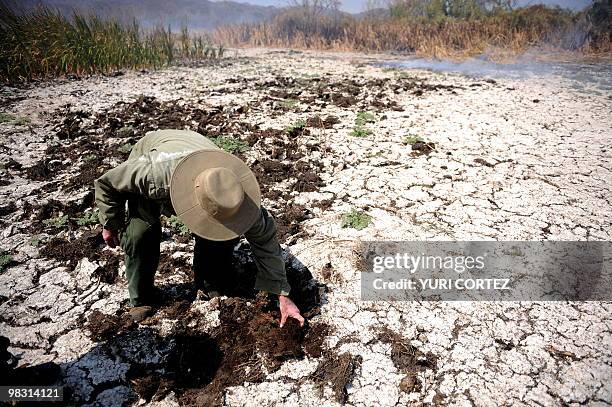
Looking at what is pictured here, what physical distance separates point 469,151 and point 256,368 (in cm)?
375

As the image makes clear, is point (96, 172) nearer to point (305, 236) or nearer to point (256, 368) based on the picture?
point (305, 236)

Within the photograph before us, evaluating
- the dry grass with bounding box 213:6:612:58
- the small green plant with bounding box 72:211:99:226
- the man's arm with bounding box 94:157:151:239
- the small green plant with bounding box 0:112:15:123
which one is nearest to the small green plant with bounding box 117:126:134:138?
the small green plant with bounding box 0:112:15:123

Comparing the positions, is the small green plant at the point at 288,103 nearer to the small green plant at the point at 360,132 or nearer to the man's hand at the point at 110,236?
the small green plant at the point at 360,132

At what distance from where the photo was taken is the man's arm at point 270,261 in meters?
1.99

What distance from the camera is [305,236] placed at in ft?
10.3

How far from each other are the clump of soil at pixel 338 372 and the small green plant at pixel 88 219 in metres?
2.43

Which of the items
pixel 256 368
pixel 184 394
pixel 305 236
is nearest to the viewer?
pixel 184 394

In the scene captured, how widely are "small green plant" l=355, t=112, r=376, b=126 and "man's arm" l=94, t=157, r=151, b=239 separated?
4.00 m

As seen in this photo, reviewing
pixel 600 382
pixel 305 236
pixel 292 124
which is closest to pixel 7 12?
pixel 292 124

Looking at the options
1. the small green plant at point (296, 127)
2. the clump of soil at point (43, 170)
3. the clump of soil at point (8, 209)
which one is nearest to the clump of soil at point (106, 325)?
the clump of soil at point (8, 209)

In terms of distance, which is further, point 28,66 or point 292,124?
point 28,66

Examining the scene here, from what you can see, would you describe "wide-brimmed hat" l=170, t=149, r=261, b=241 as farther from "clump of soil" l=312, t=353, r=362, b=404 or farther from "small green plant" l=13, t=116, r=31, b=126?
"small green plant" l=13, t=116, r=31, b=126

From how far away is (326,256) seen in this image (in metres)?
2.90

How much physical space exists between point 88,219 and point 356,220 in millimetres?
2409
